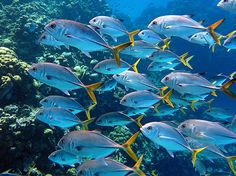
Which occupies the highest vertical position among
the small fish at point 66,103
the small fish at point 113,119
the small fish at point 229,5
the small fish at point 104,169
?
the small fish at point 229,5

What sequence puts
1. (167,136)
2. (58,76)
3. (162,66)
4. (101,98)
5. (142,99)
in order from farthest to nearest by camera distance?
(101,98) < (162,66) < (142,99) < (167,136) < (58,76)

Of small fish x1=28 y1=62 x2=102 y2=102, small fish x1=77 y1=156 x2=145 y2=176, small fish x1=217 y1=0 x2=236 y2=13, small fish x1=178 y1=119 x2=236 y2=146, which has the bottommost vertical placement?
small fish x1=77 y1=156 x2=145 y2=176

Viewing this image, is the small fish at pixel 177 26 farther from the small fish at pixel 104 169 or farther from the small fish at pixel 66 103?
the small fish at pixel 104 169

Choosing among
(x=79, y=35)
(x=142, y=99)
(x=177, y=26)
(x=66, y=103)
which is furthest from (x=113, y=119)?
(x=79, y=35)

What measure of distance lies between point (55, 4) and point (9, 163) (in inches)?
528

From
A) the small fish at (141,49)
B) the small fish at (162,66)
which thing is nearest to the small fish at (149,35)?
the small fish at (141,49)

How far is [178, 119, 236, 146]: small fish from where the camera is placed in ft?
15.6

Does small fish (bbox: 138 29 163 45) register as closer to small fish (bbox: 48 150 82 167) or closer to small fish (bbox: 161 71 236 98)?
small fish (bbox: 161 71 236 98)

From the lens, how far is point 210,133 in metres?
4.79

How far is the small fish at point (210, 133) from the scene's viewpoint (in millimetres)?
4762

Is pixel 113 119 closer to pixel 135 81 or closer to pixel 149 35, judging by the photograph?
pixel 135 81

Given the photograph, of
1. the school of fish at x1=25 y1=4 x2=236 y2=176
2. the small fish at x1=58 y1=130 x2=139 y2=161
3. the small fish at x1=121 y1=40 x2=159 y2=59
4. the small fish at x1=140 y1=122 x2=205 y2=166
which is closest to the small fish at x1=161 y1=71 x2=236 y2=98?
the school of fish at x1=25 y1=4 x2=236 y2=176

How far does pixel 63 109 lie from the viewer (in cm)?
488

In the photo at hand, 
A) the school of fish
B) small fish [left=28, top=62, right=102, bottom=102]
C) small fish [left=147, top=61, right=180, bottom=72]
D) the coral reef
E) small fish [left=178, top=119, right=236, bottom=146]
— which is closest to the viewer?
the school of fish
